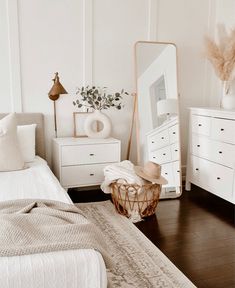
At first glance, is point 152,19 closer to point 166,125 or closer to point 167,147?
point 166,125

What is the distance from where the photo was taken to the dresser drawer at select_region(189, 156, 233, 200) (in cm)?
291

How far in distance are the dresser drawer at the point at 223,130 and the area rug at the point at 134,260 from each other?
1228 millimetres

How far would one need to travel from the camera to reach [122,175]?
2.70 metres

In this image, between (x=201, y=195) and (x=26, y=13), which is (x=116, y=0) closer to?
(x=26, y=13)

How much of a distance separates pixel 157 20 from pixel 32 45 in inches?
57.0

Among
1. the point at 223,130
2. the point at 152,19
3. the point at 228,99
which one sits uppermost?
the point at 152,19

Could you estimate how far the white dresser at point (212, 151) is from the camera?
2.89 meters

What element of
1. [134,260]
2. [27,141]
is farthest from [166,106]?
[134,260]

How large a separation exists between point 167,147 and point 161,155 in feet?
0.37

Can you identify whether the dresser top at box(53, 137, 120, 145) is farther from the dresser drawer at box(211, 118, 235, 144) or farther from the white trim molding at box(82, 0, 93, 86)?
the dresser drawer at box(211, 118, 235, 144)

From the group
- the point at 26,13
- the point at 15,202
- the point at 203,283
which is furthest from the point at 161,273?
the point at 26,13

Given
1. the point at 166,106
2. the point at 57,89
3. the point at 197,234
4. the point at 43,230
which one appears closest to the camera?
the point at 43,230

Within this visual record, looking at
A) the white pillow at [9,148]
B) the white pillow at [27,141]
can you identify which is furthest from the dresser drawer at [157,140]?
the white pillow at [9,148]

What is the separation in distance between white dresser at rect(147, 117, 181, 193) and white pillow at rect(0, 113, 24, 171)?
1.47 meters
